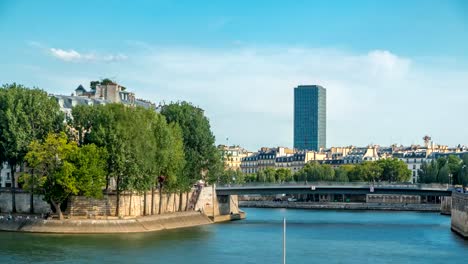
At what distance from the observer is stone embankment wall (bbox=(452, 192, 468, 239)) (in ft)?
244

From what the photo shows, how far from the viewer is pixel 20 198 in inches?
3302

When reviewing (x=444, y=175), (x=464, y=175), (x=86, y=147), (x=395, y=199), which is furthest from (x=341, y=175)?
(x=86, y=147)

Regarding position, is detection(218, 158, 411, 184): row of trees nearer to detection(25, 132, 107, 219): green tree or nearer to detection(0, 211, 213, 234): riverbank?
detection(0, 211, 213, 234): riverbank

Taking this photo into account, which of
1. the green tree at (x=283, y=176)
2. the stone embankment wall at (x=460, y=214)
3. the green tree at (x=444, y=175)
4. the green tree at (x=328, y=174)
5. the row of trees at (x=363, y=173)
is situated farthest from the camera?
the green tree at (x=283, y=176)

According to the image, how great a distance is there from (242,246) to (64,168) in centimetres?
1687

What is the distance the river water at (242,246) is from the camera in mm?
59469

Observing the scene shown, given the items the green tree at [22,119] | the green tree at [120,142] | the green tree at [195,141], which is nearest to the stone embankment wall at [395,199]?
the green tree at [195,141]

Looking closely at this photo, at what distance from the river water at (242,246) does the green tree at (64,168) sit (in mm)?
4702

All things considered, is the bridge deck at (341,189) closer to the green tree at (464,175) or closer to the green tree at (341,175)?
the green tree at (464,175)

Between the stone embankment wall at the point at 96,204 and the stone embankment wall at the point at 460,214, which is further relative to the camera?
the stone embankment wall at the point at 96,204

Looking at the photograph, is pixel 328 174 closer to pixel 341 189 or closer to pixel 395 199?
pixel 395 199

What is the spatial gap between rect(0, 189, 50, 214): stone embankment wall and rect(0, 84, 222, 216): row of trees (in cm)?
127

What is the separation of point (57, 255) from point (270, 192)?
158ft

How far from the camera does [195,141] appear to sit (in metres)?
93.6
